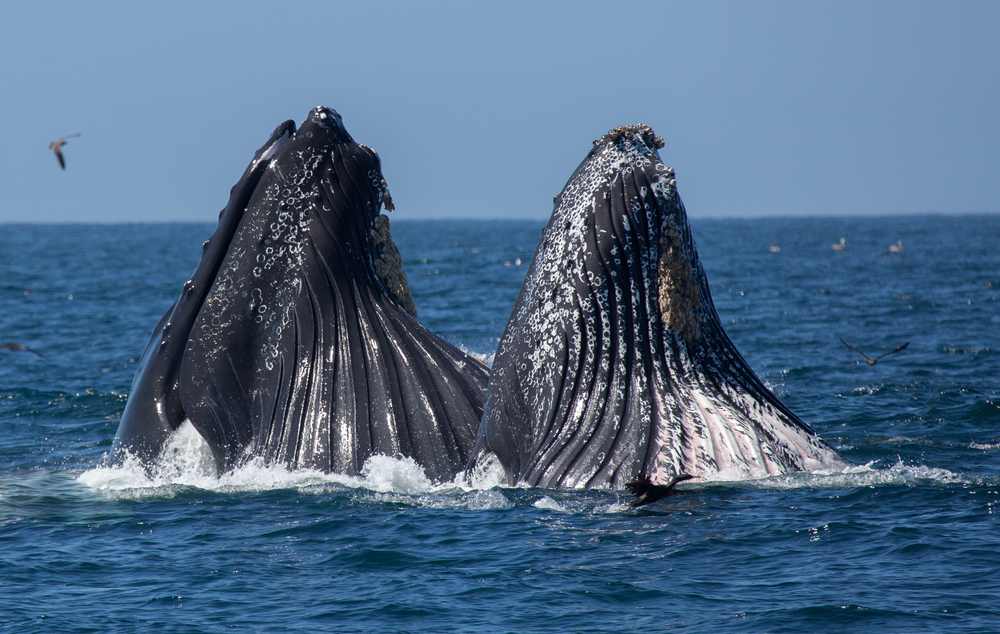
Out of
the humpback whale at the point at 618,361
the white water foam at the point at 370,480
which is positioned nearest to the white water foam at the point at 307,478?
the white water foam at the point at 370,480

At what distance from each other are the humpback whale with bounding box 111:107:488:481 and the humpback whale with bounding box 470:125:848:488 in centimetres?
70

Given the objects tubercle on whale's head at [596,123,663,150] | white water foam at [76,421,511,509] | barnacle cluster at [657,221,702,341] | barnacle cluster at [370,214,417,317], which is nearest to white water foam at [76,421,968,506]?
white water foam at [76,421,511,509]

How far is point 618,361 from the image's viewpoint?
8117 millimetres

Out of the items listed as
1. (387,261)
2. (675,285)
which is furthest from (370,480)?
(675,285)

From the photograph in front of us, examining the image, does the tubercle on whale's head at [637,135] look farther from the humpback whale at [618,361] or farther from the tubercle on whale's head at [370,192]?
the tubercle on whale's head at [370,192]

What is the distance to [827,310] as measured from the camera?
29.3 m

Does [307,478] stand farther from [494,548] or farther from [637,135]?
[637,135]

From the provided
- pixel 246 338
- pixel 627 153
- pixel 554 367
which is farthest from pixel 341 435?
pixel 627 153

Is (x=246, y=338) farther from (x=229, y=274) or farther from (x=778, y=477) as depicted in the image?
(x=778, y=477)

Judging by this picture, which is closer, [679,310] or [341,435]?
[679,310]

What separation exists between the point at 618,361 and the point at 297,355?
239cm

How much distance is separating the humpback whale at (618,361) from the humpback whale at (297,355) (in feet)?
2.31

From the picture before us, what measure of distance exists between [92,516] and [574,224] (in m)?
4.57

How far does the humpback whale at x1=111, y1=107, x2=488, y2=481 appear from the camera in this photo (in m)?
8.57
